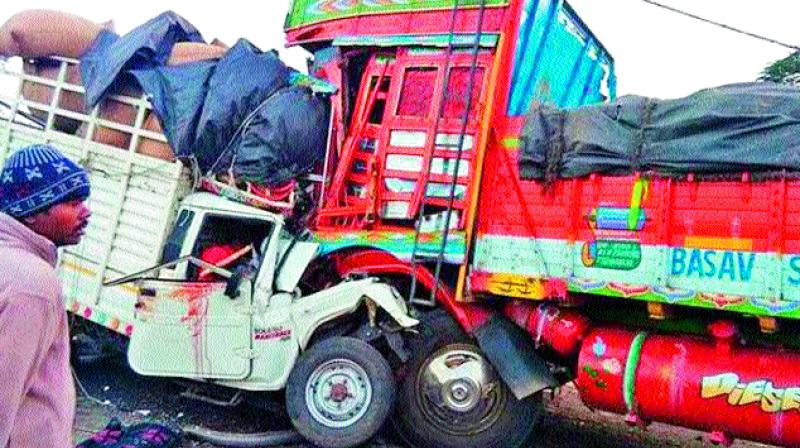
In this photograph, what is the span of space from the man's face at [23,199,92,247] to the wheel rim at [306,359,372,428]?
353 centimetres

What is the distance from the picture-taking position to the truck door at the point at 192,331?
5.64m

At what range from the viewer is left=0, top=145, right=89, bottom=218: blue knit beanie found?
1735 mm

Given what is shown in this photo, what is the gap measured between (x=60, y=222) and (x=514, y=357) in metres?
3.78

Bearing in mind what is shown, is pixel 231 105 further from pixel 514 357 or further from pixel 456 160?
pixel 514 357

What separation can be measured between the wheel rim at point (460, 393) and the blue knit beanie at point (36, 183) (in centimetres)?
381

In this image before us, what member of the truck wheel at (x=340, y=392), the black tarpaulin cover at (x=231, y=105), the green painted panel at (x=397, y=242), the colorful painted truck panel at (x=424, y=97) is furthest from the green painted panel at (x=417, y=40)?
the truck wheel at (x=340, y=392)

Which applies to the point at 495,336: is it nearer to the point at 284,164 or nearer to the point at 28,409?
the point at 284,164

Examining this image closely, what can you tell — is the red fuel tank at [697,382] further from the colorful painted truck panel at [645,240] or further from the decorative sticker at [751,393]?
the colorful painted truck panel at [645,240]

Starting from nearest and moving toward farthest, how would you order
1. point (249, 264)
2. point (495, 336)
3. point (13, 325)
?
point (13, 325) → point (495, 336) → point (249, 264)

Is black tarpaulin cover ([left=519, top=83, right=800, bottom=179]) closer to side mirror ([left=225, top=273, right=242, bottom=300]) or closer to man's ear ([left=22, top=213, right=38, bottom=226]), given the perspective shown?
side mirror ([left=225, top=273, right=242, bottom=300])

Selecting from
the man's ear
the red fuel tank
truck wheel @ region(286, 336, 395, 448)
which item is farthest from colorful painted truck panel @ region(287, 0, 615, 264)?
the man's ear

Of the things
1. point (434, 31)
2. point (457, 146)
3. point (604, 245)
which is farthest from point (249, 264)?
point (604, 245)

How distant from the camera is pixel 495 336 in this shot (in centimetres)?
520

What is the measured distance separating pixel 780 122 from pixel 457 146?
212cm
